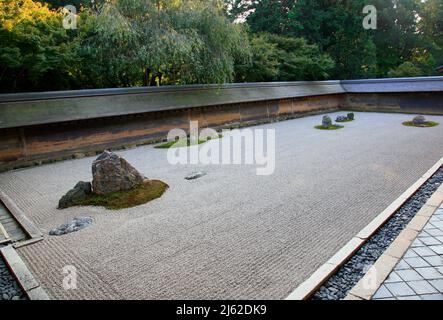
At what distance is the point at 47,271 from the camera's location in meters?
3.64

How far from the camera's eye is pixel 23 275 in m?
3.52

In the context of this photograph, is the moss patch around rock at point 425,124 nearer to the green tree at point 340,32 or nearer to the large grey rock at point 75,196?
the green tree at point 340,32

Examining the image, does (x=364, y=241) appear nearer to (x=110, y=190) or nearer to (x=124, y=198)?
(x=124, y=198)

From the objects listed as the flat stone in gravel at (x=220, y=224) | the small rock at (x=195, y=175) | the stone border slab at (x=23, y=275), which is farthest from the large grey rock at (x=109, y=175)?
the stone border slab at (x=23, y=275)

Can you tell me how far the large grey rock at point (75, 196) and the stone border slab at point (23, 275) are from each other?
151 cm

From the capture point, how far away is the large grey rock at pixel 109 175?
5.88m

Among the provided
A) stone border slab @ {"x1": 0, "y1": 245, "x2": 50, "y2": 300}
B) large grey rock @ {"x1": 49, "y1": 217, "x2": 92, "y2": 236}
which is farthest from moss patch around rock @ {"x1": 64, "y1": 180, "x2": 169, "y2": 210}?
stone border slab @ {"x1": 0, "y1": 245, "x2": 50, "y2": 300}

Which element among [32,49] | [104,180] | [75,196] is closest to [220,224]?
[104,180]

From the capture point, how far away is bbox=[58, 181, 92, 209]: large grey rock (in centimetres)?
569

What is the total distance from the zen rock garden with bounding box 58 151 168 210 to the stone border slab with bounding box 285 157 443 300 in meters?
3.60

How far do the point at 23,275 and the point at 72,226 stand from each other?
131cm

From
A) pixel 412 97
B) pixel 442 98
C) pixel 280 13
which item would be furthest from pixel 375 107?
pixel 280 13

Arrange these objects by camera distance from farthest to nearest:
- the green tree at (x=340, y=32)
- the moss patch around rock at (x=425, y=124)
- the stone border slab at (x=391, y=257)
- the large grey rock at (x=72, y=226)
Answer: the green tree at (x=340, y=32)
the moss patch around rock at (x=425, y=124)
the large grey rock at (x=72, y=226)
the stone border slab at (x=391, y=257)
